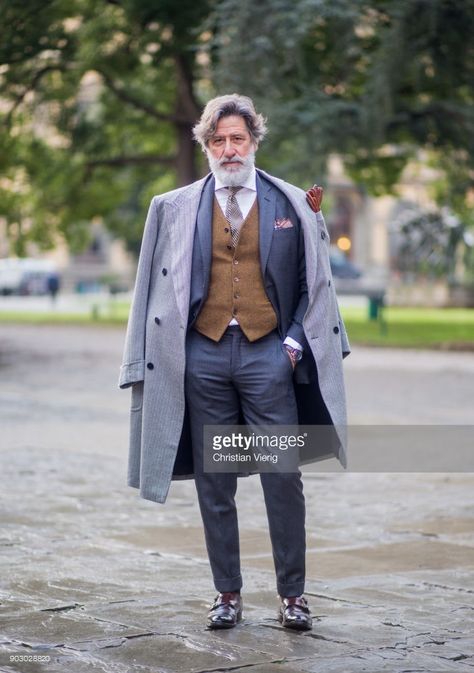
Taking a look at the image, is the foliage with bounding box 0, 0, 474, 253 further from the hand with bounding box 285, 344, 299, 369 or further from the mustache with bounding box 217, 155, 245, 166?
the hand with bounding box 285, 344, 299, 369

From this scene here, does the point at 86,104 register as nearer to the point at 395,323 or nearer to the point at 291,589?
the point at 395,323

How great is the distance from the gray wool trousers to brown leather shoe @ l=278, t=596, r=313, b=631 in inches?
1.3

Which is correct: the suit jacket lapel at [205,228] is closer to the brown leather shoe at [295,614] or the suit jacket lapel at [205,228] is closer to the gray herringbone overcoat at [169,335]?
the gray herringbone overcoat at [169,335]

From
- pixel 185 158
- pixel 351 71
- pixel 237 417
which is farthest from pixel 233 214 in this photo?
pixel 185 158

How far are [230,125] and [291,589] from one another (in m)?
1.70

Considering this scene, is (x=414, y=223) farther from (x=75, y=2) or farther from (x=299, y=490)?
(x=299, y=490)

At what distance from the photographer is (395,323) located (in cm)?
3319

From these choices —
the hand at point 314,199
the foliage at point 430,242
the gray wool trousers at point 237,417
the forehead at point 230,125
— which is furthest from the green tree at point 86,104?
the gray wool trousers at point 237,417

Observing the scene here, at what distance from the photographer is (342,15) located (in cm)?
2383

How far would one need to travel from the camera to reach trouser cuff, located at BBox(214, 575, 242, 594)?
5.52 m

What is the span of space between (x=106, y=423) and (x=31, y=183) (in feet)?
78.3

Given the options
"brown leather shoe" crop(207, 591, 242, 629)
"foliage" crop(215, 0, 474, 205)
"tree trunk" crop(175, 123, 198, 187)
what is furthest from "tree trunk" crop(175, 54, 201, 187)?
"brown leather shoe" crop(207, 591, 242, 629)

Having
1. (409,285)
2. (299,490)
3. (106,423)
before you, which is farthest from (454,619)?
(409,285)

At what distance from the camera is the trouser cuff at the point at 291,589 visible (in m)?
5.48
